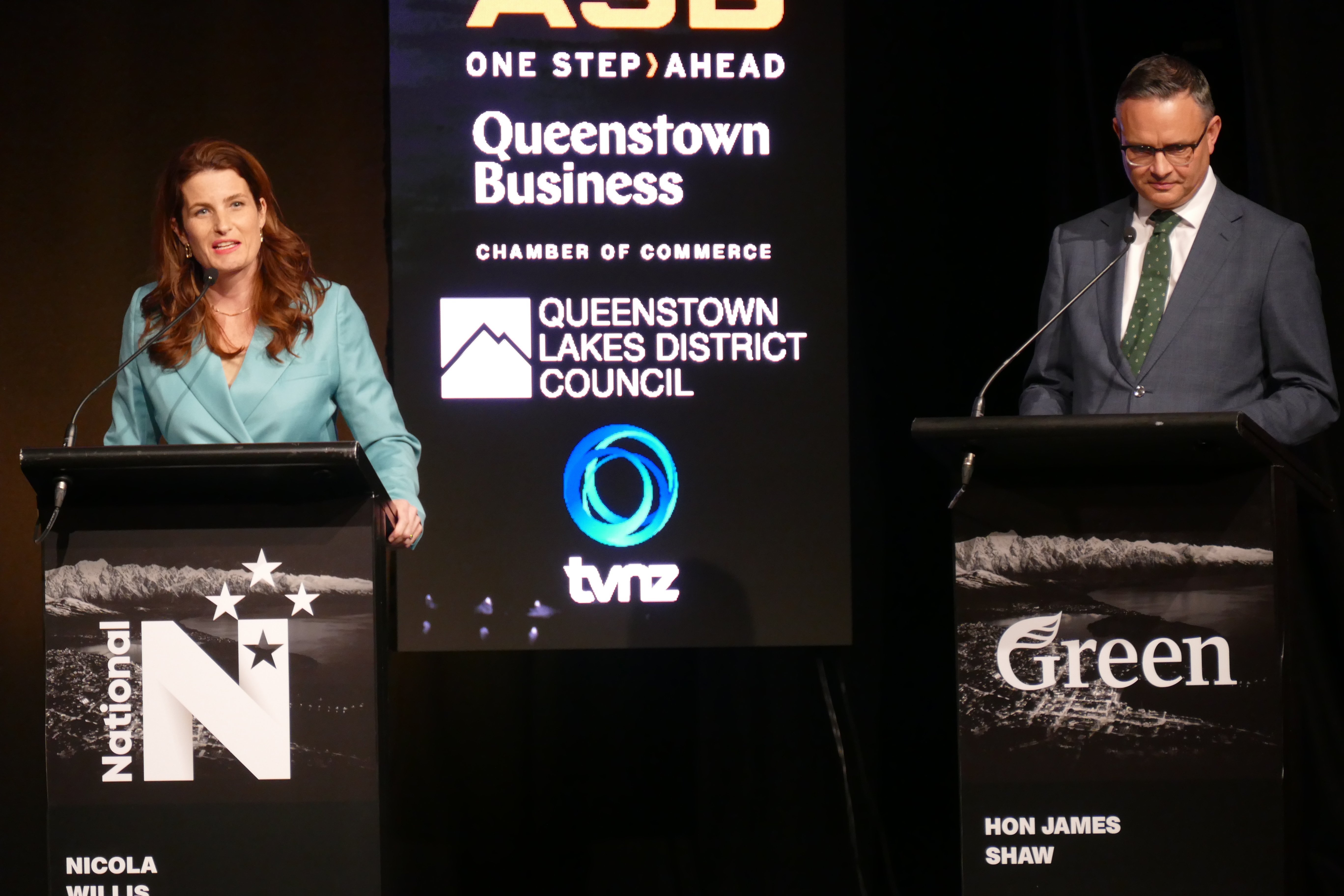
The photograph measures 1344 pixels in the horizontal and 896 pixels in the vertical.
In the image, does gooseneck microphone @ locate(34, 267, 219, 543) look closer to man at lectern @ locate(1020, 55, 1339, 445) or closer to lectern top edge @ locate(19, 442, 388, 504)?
lectern top edge @ locate(19, 442, 388, 504)

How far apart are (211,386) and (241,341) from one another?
0.11 metres

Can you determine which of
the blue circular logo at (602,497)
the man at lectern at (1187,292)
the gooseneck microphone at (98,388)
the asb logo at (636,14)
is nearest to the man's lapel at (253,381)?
the gooseneck microphone at (98,388)

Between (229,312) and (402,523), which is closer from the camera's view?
(402,523)

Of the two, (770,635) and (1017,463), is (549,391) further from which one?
(1017,463)

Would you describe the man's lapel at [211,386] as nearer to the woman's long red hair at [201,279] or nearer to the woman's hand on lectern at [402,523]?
the woman's long red hair at [201,279]

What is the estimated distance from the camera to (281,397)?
8.21 ft

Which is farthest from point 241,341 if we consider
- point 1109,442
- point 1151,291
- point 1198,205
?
point 1198,205

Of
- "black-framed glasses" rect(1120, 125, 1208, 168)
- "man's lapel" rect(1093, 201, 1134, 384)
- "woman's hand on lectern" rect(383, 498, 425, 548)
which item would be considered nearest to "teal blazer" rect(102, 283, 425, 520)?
"woman's hand on lectern" rect(383, 498, 425, 548)

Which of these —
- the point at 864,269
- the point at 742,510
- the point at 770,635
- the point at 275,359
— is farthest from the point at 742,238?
the point at 275,359

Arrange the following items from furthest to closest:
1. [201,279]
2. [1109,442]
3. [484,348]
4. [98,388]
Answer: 1. [484,348]
2. [201,279]
3. [98,388]
4. [1109,442]

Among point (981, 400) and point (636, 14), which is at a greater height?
point (636, 14)

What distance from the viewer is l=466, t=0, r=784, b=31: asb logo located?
12.0 ft

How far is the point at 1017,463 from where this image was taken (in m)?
1.89

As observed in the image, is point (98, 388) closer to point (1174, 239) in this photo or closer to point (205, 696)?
point (205, 696)
